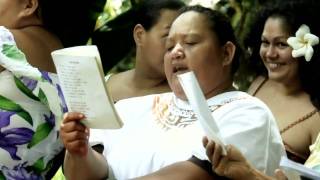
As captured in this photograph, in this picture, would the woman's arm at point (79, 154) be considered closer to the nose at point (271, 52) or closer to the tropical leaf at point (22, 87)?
the tropical leaf at point (22, 87)

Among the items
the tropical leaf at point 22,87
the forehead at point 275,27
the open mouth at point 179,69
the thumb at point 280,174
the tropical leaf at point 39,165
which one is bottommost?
the tropical leaf at point 39,165

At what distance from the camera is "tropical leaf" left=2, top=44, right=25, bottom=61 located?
1862 mm

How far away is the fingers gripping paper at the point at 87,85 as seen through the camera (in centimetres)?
157

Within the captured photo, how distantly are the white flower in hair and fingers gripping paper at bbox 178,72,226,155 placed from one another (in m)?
1.06

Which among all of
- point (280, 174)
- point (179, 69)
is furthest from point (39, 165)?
point (280, 174)

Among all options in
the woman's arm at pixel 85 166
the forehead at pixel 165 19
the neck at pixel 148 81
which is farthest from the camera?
the neck at pixel 148 81

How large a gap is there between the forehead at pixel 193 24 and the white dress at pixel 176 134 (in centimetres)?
18

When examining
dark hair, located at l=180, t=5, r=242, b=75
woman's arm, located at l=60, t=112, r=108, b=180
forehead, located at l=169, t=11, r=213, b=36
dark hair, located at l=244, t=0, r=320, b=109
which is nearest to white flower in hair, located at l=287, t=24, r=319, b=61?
dark hair, located at l=244, t=0, r=320, b=109

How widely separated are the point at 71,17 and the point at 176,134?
0.61 meters

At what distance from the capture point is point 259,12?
9.18 feet

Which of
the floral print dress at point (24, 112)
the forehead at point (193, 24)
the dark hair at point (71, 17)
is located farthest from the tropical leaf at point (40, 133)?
the forehead at point (193, 24)

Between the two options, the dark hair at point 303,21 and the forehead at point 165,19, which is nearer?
the forehead at point 165,19

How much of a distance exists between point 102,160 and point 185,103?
10.4 inches

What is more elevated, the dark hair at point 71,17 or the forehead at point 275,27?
the dark hair at point 71,17
